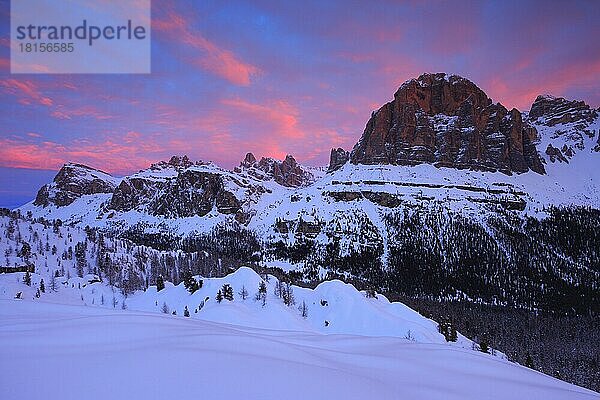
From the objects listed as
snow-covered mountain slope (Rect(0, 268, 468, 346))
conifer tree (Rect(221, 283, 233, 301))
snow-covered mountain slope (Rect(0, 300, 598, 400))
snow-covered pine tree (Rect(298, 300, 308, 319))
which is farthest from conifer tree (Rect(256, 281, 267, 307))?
snow-covered mountain slope (Rect(0, 300, 598, 400))

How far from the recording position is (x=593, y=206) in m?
162

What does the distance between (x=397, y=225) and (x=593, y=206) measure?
10125 cm

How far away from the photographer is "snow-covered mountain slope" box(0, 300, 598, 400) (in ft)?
8.43

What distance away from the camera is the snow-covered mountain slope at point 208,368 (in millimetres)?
2570

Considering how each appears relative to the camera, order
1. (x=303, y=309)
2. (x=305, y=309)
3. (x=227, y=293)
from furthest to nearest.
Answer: (x=305, y=309)
(x=303, y=309)
(x=227, y=293)

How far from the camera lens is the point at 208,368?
9.67 ft

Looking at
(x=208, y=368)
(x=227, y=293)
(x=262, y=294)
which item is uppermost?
(x=208, y=368)

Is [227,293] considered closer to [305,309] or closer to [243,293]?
[243,293]

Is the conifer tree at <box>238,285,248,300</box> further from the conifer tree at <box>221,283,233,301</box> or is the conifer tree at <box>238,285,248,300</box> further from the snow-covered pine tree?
the snow-covered pine tree

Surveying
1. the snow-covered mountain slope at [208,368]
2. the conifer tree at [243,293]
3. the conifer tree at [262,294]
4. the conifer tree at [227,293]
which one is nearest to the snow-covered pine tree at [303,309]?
the conifer tree at [262,294]

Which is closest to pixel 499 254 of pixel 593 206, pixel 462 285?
→ pixel 462 285

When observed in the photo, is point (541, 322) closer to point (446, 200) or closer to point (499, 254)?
point (499, 254)

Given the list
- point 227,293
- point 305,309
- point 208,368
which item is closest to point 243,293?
point 227,293

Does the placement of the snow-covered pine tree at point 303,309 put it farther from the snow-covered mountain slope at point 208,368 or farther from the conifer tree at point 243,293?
the snow-covered mountain slope at point 208,368
